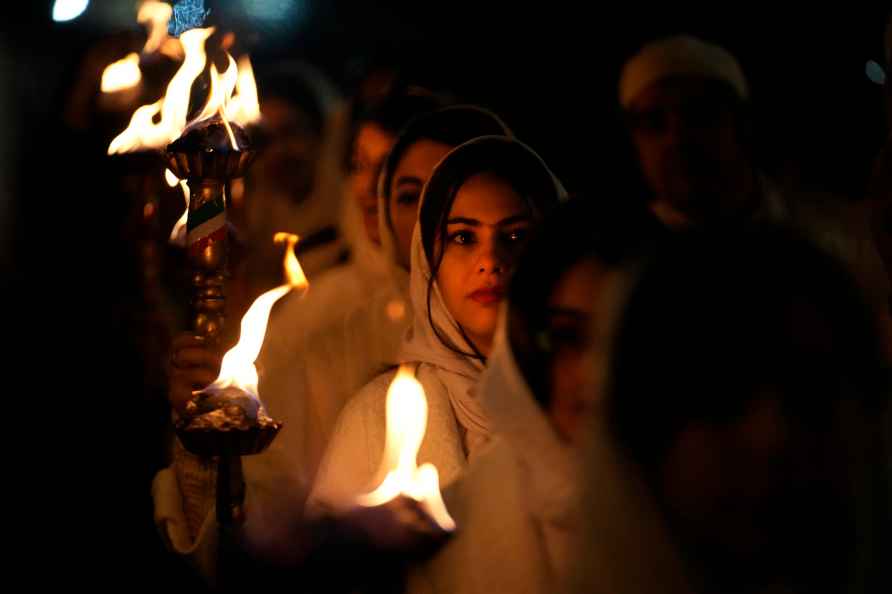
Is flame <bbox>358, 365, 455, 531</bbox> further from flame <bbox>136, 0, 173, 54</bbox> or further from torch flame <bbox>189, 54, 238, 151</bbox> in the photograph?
flame <bbox>136, 0, 173, 54</bbox>

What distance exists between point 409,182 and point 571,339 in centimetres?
134

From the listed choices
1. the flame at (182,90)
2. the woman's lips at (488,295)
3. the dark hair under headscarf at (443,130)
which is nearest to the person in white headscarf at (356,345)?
the dark hair under headscarf at (443,130)

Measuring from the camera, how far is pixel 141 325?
3812 millimetres

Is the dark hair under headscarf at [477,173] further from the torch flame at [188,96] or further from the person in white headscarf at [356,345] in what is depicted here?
the torch flame at [188,96]

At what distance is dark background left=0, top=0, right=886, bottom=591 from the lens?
3379mm

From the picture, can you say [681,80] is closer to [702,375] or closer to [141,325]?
[702,375]

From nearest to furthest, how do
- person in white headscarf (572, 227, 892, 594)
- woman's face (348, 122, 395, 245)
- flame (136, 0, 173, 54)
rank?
person in white headscarf (572, 227, 892, 594), flame (136, 0, 173, 54), woman's face (348, 122, 395, 245)

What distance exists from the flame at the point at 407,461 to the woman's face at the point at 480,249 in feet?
1.24

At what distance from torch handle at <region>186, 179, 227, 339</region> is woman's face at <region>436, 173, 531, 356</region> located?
1.82 feet

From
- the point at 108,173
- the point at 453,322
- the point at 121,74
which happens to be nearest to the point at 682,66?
the point at 453,322

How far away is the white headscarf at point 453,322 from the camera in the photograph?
98.9 inches

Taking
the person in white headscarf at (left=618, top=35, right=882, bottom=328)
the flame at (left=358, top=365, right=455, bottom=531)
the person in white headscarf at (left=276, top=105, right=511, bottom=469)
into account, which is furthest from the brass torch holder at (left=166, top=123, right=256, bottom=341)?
the person in white headscarf at (left=276, top=105, right=511, bottom=469)

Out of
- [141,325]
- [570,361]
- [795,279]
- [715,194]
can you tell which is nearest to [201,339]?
[570,361]

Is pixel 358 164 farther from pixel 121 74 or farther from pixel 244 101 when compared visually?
pixel 244 101
